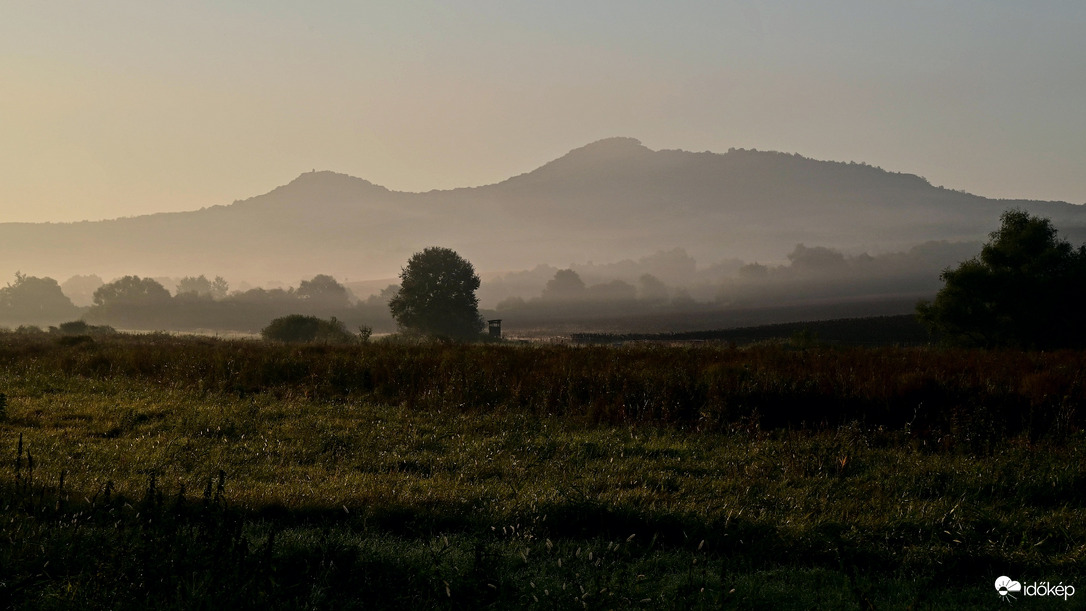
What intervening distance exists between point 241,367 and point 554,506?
16008 mm

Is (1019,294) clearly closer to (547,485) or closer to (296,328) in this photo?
(547,485)

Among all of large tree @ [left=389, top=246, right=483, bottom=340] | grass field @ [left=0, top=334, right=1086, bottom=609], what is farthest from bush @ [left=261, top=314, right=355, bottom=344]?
grass field @ [left=0, top=334, right=1086, bottom=609]

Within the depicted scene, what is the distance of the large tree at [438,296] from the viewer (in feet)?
247

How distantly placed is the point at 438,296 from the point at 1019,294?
165 ft

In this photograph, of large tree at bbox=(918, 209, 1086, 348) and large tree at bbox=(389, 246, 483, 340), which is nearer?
large tree at bbox=(918, 209, 1086, 348)

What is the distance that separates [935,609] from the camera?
21.3ft

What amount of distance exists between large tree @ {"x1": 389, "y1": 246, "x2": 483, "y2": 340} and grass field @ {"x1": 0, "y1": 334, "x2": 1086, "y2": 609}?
53.3 meters

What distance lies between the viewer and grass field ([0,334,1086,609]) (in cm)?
651

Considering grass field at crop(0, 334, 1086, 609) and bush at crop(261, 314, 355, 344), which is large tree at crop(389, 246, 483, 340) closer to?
bush at crop(261, 314, 355, 344)

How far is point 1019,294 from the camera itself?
40.6 meters

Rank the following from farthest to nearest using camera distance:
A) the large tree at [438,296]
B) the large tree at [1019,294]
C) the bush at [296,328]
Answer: the large tree at [438,296] < the bush at [296,328] < the large tree at [1019,294]

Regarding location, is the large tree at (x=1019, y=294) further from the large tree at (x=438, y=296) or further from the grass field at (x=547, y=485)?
the large tree at (x=438, y=296)

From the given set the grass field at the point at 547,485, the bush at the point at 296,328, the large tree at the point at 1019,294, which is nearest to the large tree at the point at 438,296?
the bush at the point at 296,328

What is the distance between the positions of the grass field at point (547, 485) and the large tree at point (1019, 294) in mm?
21814
